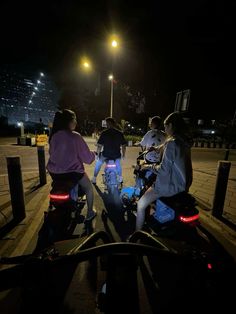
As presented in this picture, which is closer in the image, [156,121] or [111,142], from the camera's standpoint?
[156,121]

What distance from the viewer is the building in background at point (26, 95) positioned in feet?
277

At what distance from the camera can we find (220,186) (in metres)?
4.64

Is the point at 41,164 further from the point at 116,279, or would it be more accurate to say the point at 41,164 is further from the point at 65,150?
the point at 116,279

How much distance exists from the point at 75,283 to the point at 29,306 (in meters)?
1.35

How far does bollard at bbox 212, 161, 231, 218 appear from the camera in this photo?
4.53 meters

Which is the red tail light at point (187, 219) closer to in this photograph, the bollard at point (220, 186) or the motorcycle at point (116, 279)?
the motorcycle at point (116, 279)

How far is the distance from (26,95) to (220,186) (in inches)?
4882

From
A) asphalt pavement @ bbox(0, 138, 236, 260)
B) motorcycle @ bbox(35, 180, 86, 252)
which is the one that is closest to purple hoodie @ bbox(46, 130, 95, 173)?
motorcycle @ bbox(35, 180, 86, 252)

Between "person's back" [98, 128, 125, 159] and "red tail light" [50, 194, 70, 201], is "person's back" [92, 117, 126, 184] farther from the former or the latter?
"red tail light" [50, 194, 70, 201]

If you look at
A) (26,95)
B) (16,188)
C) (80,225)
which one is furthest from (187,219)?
(26,95)

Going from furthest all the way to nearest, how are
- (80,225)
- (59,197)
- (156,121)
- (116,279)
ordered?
(156,121), (80,225), (59,197), (116,279)

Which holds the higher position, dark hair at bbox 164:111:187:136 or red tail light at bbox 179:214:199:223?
dark hair at bbox 164:111:187:136

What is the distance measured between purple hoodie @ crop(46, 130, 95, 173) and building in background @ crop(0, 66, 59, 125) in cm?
8029

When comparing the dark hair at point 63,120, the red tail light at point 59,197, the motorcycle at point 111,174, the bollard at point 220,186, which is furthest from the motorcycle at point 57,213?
the bollard at point 220,186
